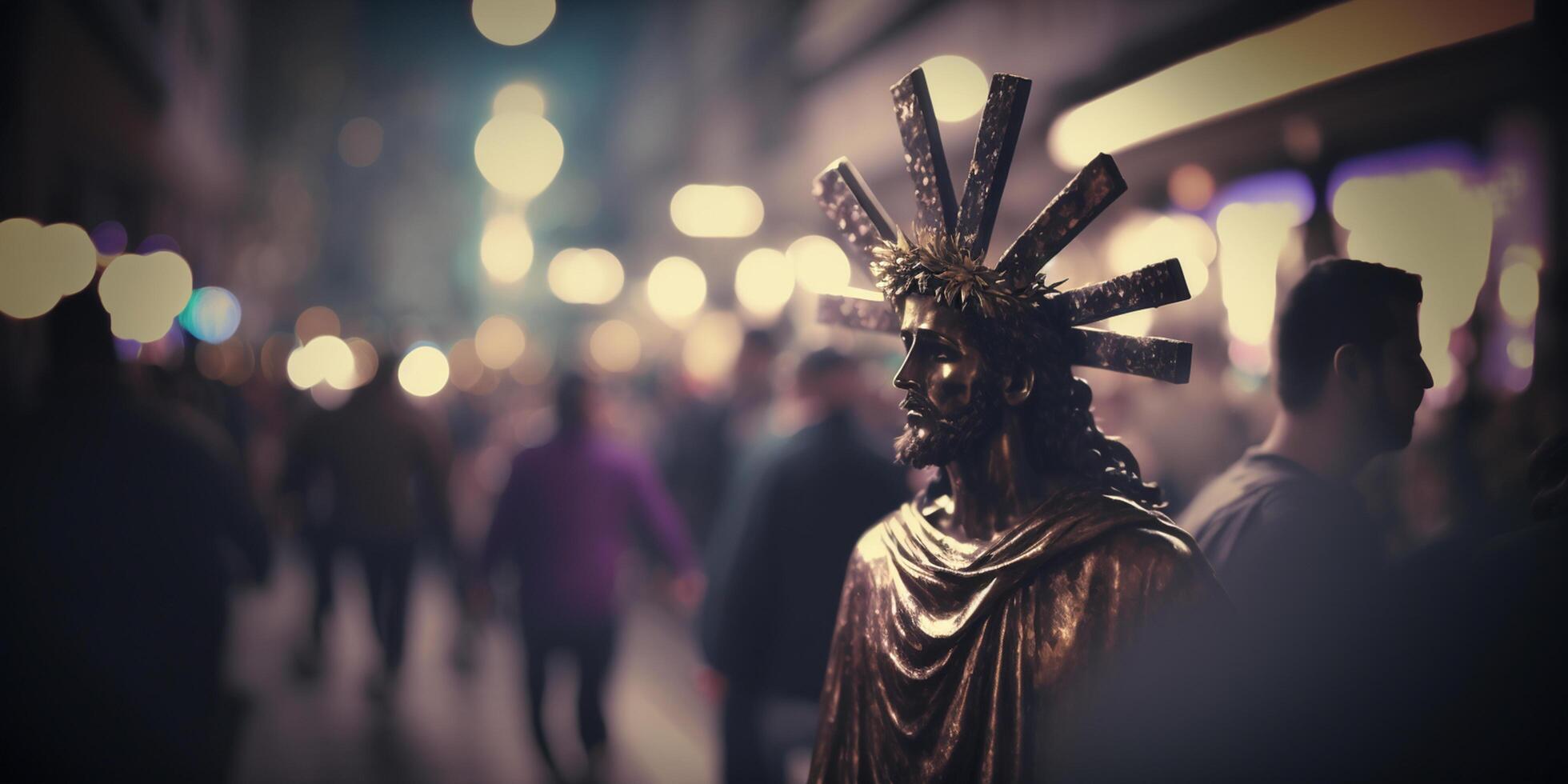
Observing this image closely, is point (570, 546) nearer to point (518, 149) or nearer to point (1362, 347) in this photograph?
point (1362, 347)

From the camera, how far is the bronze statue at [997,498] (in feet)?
5.47

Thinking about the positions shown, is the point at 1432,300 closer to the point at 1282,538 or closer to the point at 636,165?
the point at 1282,538

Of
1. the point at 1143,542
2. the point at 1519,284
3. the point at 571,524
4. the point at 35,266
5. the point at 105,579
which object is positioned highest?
the point at 35,266

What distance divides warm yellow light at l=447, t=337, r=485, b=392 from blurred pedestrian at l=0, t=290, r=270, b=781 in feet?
43.3

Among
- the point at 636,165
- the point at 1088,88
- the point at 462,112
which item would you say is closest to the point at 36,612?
the point at 1088,88

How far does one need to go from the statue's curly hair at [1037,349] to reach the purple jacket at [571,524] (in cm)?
390

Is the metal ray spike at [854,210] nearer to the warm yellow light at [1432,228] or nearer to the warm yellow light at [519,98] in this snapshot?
the warm yellow light at [1432,228]

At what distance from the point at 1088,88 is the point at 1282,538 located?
6.66 m

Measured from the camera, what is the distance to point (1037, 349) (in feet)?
6.03

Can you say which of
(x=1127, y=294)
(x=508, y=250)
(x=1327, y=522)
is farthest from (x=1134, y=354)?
(x=508, y=250)

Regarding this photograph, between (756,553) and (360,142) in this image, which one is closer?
(756,553)

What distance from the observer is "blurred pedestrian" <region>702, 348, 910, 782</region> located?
4.28m

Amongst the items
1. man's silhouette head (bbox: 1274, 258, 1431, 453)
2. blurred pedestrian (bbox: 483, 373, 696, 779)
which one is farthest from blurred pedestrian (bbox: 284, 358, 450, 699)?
man's silhouette head (bbox: 1274, 258, 1431, 453)

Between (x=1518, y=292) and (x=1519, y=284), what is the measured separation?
5cm
